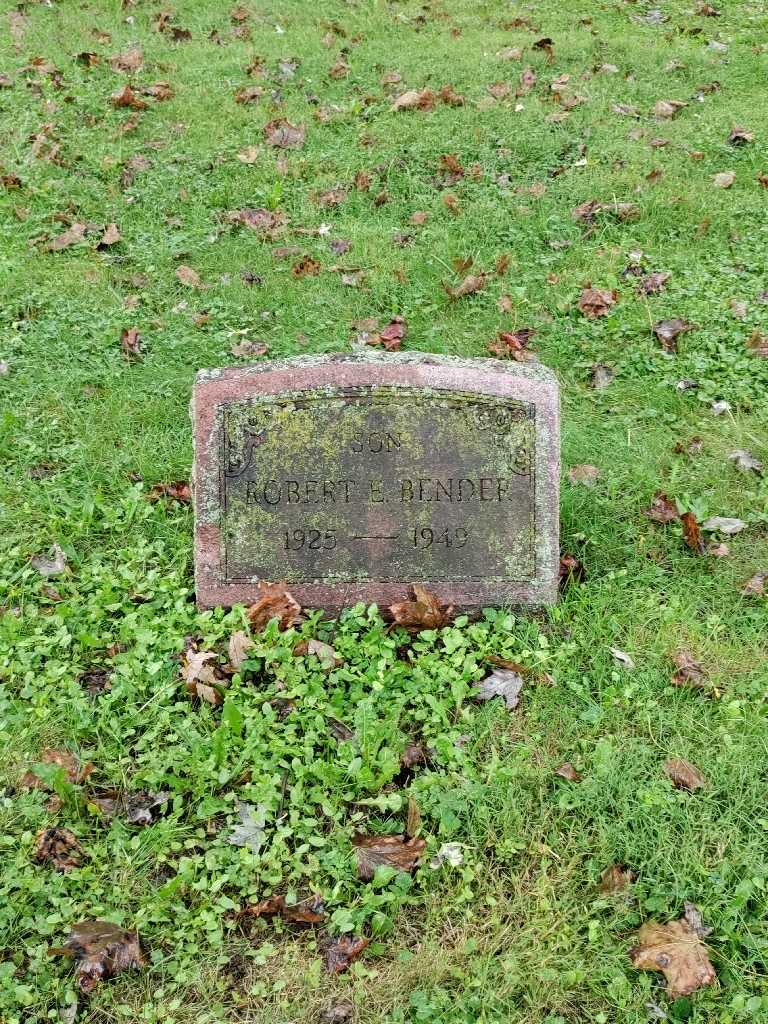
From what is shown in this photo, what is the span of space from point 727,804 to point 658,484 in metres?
1.70

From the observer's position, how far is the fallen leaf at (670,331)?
4.74m

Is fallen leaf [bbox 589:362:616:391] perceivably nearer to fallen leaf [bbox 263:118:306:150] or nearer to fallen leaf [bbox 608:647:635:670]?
fallen leaf [bbox 608:647:635:670]

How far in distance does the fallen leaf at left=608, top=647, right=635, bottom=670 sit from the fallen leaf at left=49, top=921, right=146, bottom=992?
75.3 inches

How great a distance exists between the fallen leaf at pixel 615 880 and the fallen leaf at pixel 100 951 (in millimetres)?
1355

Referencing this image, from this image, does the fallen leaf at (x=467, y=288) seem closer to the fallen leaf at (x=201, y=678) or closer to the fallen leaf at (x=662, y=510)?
the fallen leaf at (x=662, y=510)

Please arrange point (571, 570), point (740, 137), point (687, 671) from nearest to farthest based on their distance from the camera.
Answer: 1. point (687, 671)
2. point (571, 570)
3. point (740, 137)

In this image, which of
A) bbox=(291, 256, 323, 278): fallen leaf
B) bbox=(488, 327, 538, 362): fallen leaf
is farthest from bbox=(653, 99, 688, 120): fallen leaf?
bbox=(291, 256, 323, 278): fallen leaf

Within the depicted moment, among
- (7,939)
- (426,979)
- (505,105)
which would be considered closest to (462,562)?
(426,979)

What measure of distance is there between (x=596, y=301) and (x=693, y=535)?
196cm

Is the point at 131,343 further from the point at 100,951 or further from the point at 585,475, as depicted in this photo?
the point at 100,951

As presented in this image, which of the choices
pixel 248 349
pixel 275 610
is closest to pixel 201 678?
pixel 275 610

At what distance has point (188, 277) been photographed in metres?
5.34

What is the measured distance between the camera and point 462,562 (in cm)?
341

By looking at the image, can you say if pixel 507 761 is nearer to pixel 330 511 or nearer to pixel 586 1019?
pixel 586 1019
